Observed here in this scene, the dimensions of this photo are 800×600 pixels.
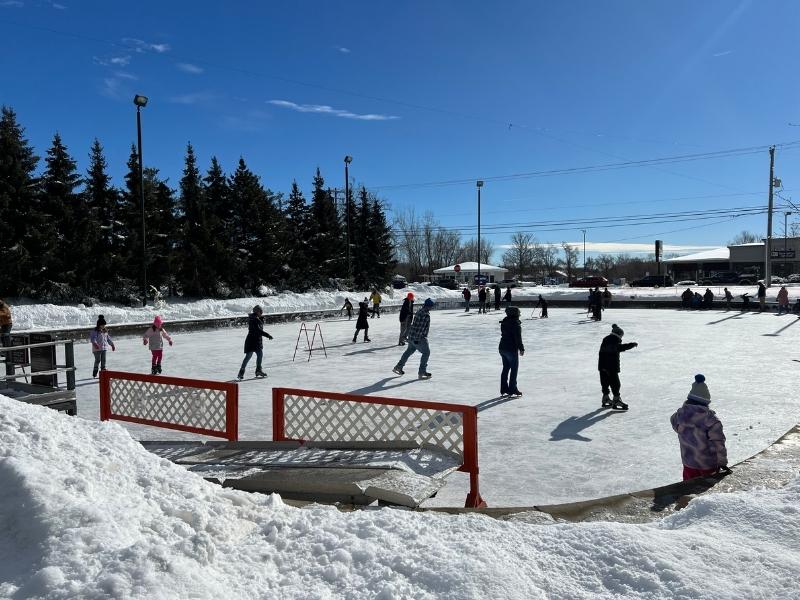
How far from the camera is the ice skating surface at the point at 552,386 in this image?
698 cm

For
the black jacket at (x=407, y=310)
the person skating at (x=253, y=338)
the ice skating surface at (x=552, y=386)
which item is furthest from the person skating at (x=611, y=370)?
the black jacket at (x=407, y=310)

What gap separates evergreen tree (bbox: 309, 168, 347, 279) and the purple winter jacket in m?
41.3

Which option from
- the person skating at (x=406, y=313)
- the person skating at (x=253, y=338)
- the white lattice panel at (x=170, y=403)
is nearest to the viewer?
the white lattice panel at (x=170, y=403)

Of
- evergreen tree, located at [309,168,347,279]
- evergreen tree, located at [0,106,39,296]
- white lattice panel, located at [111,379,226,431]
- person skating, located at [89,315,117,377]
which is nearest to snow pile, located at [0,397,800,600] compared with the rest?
white lattice panel, located at [111,379,226,431]

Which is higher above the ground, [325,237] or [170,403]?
[325,237]

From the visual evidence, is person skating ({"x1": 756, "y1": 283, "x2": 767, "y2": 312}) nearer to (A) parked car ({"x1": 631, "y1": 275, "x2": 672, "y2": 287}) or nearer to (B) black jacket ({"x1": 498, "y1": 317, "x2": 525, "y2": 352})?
(B) black jacket ({"x1": 498, "y1": 317, "x2": 525, "y2": 352})

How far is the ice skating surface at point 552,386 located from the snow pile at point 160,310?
3.77 meters

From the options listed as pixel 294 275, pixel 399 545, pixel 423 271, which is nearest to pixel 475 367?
pixel 399 545

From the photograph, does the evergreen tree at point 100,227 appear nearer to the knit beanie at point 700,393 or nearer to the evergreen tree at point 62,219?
the evergreen tree at point 62,219

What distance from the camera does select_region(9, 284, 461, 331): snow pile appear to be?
2352 cm

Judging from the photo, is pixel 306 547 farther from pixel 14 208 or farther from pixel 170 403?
pixel 14 208

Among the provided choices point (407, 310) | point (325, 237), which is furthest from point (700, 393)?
point (325, 237)

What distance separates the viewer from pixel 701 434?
230 inches

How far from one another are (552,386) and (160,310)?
21.7 meters
